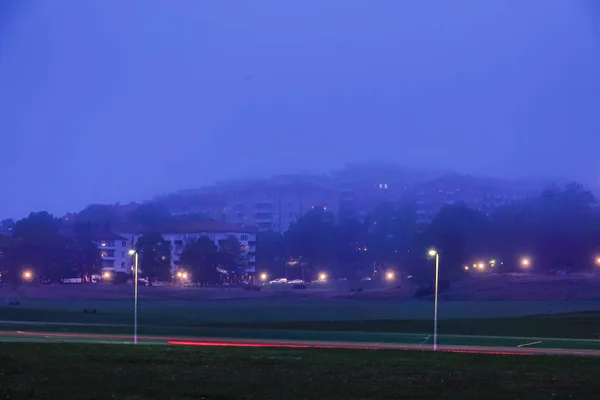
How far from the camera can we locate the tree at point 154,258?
129 meters

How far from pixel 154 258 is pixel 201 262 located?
828 centimetres

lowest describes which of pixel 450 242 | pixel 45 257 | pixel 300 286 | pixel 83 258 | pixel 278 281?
pixel 300 286

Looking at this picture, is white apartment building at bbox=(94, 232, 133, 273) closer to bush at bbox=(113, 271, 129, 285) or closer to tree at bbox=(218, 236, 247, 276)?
bush at bbox=(113, 271, 129, 285)

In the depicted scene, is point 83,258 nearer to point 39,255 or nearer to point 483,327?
point 39,255

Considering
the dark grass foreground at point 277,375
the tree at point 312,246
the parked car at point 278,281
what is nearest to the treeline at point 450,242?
the tree at point 312,246

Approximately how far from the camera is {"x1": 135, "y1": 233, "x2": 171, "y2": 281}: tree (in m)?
129

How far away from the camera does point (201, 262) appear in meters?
130

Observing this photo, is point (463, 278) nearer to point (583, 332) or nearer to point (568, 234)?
point (568, 234)

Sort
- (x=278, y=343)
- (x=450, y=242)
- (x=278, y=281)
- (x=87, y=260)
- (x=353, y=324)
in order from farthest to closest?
(x=278, y=281)
(x=450, y=242)
(x=87, y=260)
(x=353, y=324)
(x=278, y=343)

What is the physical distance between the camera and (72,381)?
1861cm

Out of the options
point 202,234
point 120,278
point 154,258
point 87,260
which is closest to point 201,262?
point 154,258

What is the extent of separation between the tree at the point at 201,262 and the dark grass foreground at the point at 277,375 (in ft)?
339

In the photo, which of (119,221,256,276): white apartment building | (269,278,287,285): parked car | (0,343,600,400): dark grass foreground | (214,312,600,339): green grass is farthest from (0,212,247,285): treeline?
(0,343,600,400): dark grass foreground

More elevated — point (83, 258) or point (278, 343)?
point (83, 258)
